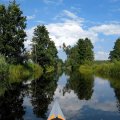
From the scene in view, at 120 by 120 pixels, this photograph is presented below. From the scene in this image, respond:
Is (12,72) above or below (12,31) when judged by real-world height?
below

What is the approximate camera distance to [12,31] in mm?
55500

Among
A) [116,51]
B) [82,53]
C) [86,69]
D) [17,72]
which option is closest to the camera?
[17,72]

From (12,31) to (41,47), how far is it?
1187 inches

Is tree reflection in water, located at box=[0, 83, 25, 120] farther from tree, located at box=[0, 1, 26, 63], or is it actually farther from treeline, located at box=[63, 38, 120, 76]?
treeline, located at box=[63, 38, 120, 76]

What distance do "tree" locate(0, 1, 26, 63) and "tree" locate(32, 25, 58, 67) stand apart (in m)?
26.8

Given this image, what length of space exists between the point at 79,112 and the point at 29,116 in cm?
350

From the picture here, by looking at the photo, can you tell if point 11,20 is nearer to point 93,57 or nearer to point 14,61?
point 14,61

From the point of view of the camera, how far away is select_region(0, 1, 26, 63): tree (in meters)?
54.8

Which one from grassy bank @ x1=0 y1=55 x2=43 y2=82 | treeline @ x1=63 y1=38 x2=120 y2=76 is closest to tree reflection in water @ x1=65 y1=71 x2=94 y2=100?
grassy bank @ x1=0 y1=55 x2=43 y2=82

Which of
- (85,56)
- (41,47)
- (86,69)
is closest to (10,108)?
(41,47)

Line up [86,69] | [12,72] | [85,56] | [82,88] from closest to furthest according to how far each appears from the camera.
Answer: [82,88]
[12,72]
[86,69]
[85,56]

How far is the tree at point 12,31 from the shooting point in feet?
180

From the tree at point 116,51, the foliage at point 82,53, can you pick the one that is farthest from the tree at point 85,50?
the tree at point 116,51

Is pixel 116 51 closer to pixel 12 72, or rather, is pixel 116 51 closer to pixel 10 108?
pixel 12 72
